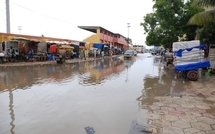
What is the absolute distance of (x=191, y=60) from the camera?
1182cm

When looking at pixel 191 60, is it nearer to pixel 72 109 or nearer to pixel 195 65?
pixel 195 65

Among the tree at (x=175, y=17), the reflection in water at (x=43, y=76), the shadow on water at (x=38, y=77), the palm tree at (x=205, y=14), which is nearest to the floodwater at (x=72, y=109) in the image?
the shadow on water at (x=38, y=77)

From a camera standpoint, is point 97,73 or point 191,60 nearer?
point 191,60

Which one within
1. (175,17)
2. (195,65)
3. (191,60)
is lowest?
(195,65)

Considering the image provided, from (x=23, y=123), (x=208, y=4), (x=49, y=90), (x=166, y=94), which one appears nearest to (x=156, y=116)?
(x=166, y=94)

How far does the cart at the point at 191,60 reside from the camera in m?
11.3

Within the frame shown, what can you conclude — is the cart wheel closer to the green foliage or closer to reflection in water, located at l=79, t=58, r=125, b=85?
reflection in water, located at l=79, t=58, r=125, b=85

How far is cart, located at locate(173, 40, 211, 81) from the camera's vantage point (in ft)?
37.1

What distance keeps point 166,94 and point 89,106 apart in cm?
351

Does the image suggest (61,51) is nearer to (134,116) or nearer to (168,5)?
(168,5)

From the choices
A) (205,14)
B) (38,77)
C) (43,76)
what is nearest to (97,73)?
(43,76)

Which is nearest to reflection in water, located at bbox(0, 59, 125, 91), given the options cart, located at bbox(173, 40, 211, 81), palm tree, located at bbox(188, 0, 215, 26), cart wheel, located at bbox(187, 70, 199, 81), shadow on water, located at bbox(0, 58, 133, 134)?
shadow on water, located at bbox(0, 58, 133, 134)

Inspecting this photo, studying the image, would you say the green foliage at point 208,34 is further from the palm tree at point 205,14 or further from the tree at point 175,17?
the palm tree at point 205,14

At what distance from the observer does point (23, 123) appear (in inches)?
195
